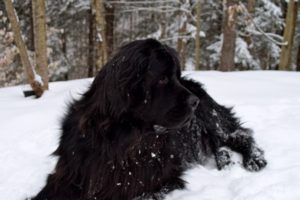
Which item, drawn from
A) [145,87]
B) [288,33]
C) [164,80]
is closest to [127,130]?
[145,87]

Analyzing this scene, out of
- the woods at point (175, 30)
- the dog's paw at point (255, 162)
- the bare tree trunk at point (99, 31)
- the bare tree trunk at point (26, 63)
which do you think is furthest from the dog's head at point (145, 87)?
the woods at point (175, 30)

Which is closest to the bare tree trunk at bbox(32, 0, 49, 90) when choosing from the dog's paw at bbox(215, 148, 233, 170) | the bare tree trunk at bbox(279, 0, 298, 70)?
the dog's paw at bbox(215, 148, 233, 170)

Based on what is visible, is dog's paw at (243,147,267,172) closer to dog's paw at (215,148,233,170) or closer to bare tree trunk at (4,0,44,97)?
dog's paw at (215,148,233,170)

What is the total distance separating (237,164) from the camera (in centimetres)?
357

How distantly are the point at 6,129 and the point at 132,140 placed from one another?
9.63 feet

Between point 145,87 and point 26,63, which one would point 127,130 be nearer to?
point 145,87

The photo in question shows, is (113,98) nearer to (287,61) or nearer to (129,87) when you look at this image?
(129,87)

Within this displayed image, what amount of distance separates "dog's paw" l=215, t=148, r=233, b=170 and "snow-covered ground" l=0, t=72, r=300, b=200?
0.07m

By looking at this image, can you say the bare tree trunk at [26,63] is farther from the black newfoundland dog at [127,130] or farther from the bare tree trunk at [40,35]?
the black newfoundland dog at [127,130]

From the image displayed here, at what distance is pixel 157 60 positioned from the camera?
279 centimetres

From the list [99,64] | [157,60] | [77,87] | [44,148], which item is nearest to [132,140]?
[157,60]

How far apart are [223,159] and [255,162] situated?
31 centimetres

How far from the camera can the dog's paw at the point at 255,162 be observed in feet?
11.1

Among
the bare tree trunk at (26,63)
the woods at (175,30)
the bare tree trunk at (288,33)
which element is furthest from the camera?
the woods at (175,30)
